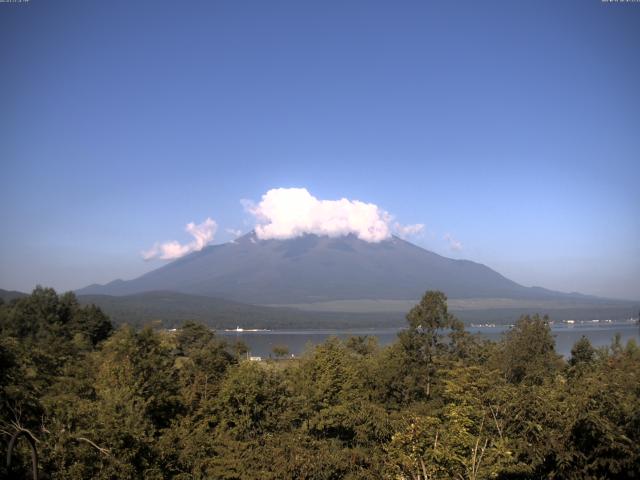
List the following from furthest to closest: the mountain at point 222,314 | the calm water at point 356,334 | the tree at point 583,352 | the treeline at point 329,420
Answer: the mountain at point 222,314, the calm water at point 356,334, the tree at point 583,352, the treeline at point 329,420

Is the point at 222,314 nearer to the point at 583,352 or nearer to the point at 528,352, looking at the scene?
the point at 583,352

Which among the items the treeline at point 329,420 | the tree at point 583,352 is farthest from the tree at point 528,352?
the tree at point 583,352

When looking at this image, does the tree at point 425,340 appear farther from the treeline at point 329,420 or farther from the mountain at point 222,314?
the mountain at point 222,314

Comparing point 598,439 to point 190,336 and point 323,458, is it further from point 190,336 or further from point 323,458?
point 190,336

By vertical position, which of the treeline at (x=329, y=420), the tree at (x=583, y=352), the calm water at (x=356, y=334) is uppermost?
the treeline at (x=329, y=420)

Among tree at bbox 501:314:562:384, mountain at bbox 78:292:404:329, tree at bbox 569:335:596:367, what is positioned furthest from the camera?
mountain at bbox 78:292:404:329

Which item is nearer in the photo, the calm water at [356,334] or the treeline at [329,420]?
the treeline at [329,420]

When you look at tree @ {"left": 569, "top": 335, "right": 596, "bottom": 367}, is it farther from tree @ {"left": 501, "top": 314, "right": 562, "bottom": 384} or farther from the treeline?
the treeline

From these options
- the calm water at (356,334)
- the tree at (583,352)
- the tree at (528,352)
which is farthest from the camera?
the calm water at (356,334)

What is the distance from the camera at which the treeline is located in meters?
9.41

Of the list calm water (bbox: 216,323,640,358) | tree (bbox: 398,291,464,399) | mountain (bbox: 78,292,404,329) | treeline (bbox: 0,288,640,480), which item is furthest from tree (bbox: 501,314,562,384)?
mountain (bbox: 78,292,404,329)

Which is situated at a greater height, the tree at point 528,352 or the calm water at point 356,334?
the tree at point 528,352

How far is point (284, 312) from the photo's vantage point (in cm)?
18875

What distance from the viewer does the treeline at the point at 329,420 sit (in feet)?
30.9
